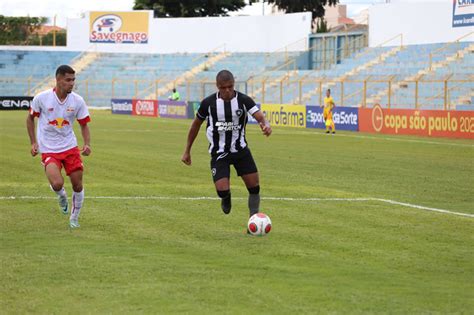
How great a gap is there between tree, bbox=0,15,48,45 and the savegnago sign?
48.9 m

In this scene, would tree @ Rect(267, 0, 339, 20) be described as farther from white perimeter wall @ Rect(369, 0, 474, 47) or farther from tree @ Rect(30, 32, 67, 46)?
white perimeter wall @ Rect(369, 0, 474, 47)

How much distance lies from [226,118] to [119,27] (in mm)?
72229

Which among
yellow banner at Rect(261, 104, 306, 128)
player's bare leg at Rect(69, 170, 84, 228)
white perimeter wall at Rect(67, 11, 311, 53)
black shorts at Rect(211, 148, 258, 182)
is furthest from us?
white perimeter wall at Rect(67, 11, 311, 53)

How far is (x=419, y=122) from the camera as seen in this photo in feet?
126

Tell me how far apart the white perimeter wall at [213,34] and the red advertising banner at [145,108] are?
13.1 metres

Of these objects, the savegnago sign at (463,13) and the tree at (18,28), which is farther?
the tree at (18,28)

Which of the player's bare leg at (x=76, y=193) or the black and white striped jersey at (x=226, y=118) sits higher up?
the black and white striped jersey at (x=226, y=118)

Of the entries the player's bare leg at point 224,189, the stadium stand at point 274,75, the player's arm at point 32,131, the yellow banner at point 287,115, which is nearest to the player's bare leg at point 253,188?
the player's bare leg at point 224,189

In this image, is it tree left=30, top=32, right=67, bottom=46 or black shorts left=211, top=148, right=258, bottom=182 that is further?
tree left=30, top=32, right=67, bottom=46

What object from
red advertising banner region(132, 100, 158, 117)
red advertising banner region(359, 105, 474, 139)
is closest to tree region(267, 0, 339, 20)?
red advertising banner region(132, 100, 158, 117)

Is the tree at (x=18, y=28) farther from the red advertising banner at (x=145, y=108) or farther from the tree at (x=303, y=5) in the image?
the red advertising banner at (x=145, y=108)

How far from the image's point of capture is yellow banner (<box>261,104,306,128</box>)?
154ft

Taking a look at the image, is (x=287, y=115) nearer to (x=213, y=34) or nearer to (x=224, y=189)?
(x=213, y=34)

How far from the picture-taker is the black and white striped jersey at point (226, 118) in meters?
11.8
